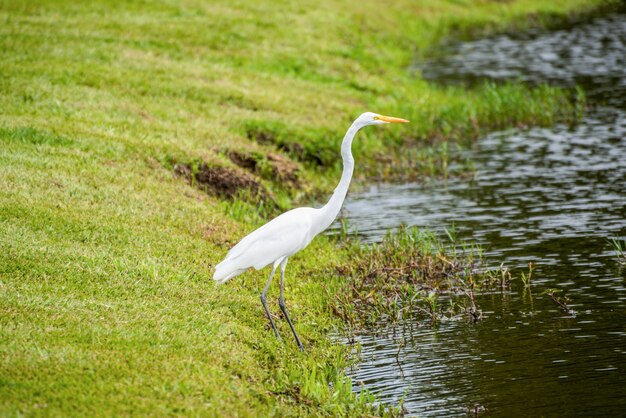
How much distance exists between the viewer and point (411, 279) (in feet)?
44.7

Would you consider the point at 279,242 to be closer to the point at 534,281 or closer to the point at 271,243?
the point at 271,243

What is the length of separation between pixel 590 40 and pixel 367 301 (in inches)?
1123

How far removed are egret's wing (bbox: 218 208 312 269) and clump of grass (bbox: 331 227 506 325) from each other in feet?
5.72

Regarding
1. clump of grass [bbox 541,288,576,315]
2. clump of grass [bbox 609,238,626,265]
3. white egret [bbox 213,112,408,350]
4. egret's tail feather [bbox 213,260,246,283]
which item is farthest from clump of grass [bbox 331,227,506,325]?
egret's tail feather [bbox 213,260,246,283]

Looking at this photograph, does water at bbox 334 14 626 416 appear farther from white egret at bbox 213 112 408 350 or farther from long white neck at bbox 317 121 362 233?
long white neck at bbox 317 121 362 233

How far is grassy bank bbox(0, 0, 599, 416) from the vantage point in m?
8.82

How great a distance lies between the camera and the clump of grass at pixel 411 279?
1234 cm

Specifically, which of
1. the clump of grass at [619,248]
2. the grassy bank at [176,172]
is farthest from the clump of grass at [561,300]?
the grassy bank at [176,172]

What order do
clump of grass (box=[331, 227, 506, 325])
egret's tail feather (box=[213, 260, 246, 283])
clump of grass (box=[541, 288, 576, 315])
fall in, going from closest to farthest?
1. egret's tail feather (box=[213, 260, 246, 283])
2. clump of grass (box=[541, 288, 576, 315])
3. clump of grass (box=[331, 227, 506, 325])

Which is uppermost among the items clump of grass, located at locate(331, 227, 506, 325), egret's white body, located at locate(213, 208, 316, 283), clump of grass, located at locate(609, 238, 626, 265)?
egret's white body, located at locate(213, 208, 316, 283)

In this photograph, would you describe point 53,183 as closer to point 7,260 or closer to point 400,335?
point 7,260

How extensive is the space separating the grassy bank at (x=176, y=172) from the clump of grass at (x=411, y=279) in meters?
0.42

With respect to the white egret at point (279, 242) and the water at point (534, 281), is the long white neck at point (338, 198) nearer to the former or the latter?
the white egret at point (279, 242)

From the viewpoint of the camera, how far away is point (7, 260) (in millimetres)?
10758
